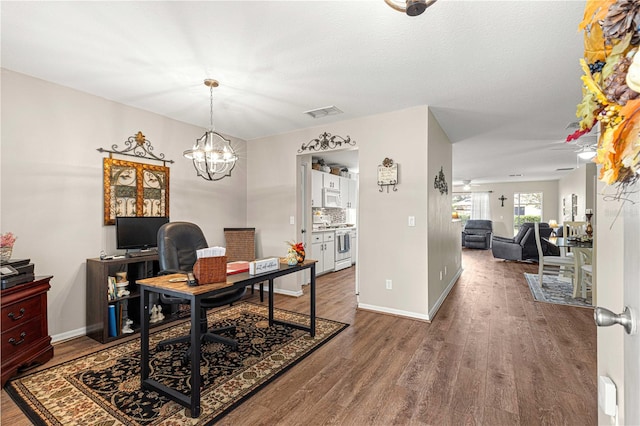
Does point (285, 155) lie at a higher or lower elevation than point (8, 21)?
lower

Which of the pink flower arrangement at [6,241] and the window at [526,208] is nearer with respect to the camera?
the pink flower arrangement at [6,241]

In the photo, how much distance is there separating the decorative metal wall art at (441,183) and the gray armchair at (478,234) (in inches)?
268

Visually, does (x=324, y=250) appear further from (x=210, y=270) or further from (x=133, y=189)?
(x=210, y=270)

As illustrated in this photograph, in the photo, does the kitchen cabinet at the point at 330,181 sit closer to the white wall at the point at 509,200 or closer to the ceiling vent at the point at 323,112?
the ceiling vent at the point at 323,112

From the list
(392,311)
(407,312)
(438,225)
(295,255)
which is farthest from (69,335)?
(438,225)

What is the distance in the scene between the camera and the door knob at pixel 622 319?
2.01ft

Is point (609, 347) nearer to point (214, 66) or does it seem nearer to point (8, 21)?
point (214, 66)

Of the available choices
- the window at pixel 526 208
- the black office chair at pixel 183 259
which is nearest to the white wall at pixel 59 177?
the black office chair at pixel 183 259

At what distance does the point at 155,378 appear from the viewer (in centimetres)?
220

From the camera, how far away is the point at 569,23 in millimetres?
1943

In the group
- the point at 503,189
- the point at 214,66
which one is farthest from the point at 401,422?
the point at 503,189

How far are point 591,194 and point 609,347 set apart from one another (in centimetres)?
813

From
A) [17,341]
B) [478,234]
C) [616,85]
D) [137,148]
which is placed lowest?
[17,341]

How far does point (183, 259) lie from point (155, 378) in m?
0.98
